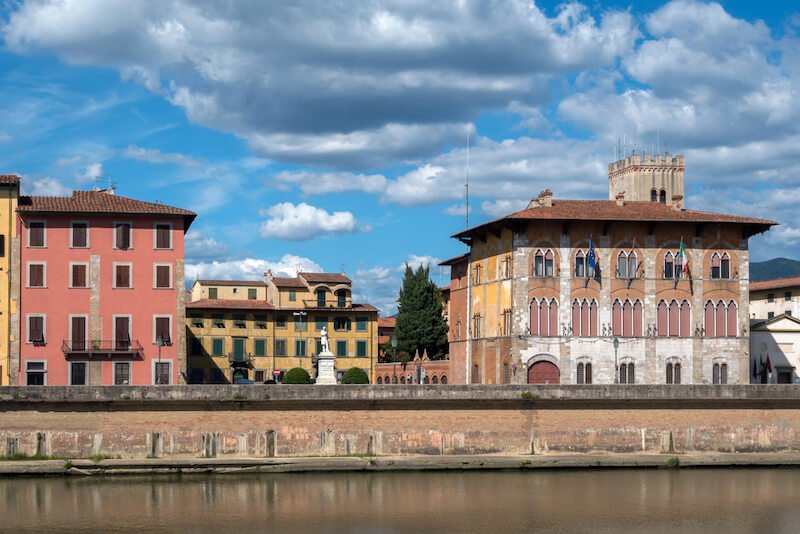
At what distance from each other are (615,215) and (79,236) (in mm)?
26430

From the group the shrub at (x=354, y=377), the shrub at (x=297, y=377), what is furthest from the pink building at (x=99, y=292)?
the shrub at (x=354, y=377)

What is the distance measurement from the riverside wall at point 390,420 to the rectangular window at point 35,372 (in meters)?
13.4

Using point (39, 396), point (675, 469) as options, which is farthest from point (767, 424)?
point (39, 396)

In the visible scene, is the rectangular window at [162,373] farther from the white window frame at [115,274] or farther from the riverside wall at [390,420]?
the riverside wall at [390,420]

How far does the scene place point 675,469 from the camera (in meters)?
43.7

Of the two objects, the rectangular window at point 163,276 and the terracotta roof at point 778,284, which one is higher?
the terracotta roof at point 778,284

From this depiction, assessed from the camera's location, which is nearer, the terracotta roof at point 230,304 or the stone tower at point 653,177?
the terracotta roof at point 230,304

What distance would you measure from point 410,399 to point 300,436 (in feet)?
14.1

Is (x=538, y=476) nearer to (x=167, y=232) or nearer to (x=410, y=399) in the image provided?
(x=410, y=399)

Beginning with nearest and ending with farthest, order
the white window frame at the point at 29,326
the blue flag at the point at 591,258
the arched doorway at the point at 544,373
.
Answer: the white window frame at the point at 29,326 < the arched doorway at the point at 544,373 < the blue flag at the point at 591,258

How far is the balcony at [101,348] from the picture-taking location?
180 feet

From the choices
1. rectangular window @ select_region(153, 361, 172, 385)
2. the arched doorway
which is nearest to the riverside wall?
the arched doorway

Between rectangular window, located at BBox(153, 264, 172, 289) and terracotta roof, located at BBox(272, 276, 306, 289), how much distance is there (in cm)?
2801

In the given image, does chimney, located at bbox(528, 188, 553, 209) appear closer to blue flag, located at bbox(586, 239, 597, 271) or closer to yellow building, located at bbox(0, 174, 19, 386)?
blue flag, located at bbox(586, 239, 597, 271)
